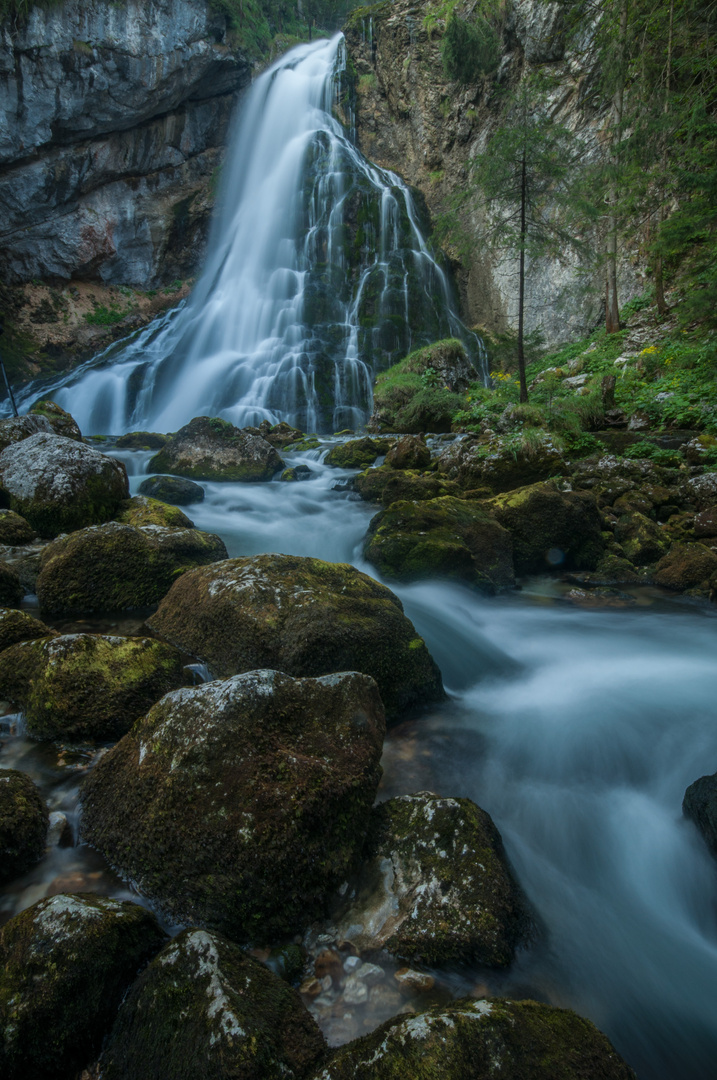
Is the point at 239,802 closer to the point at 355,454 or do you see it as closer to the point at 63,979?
the point at 63,979

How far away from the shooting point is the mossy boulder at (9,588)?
15.4 feet

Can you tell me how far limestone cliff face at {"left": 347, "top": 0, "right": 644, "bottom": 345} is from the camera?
61.8 feet

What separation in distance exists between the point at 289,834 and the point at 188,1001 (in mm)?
624

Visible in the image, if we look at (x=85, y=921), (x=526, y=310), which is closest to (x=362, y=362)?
(x=526, y=310)

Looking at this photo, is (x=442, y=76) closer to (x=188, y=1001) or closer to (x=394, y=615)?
(x=394, y=615)

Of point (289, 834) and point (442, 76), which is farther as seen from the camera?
point (442, 76)

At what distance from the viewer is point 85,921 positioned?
1.70 meters

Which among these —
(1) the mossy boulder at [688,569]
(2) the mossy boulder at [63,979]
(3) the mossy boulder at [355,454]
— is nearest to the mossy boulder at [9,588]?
(2) the mossy boulder at [63,979]

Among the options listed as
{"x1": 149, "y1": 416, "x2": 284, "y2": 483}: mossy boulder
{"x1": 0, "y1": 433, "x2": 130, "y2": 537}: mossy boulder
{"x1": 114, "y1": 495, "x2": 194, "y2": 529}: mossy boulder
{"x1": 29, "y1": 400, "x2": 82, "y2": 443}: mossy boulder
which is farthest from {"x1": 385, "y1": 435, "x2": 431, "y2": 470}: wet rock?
{"x1": 29, "y1": 400, "x2": 82, "y2": 443}: mossy boulder

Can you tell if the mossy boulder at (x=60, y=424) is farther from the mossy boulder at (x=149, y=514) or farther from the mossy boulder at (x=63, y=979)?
the mossy boulder at (x=63, y=979)

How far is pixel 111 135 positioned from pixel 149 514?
26616mm

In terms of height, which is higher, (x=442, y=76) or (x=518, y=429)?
(x=442, y=76)

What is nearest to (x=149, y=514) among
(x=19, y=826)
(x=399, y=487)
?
(x=399, y=487)

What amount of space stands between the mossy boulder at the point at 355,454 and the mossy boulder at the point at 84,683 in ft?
29.6
